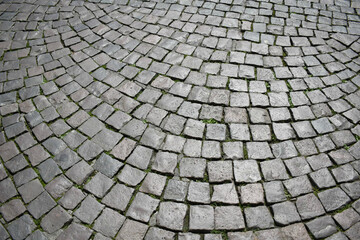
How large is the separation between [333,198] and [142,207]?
6.41 feet

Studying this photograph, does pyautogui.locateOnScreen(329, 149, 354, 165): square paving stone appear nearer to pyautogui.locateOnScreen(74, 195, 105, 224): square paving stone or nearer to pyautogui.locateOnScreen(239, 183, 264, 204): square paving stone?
pyautogui.locateOnScreen(239, 183, 264, 204): square paving stone

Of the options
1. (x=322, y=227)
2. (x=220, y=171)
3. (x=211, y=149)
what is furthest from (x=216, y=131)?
(x=322, y=227)

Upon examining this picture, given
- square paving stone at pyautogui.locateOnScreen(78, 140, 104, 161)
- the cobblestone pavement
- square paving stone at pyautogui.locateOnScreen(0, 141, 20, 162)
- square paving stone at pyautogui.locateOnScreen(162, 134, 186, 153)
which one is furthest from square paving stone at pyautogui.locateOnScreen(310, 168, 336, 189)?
square paving stone at pyautogui.locateOnScreen(0, 141, 20, 162)

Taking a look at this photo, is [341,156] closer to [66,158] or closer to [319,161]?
[319,161]

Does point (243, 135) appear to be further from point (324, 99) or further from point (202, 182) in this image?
point (324, 99)

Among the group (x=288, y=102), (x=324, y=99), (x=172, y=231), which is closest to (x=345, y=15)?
(x=324, y=99)

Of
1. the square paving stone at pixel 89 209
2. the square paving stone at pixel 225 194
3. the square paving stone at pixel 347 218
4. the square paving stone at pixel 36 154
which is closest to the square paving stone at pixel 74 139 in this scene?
the square paving stone at pixel 36 154

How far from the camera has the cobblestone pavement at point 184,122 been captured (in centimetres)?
249

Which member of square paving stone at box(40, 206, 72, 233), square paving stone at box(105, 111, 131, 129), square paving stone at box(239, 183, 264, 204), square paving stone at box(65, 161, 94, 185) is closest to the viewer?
square paving stone at box(40, 206, 72, 233)

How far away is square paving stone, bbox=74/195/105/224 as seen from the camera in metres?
2.50

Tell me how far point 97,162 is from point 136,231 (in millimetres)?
932

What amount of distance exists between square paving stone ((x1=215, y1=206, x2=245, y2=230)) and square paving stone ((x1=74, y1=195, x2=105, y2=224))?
118 centimetres

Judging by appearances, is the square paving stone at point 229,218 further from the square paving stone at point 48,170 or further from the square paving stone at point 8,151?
the square paving stone at point 8,151

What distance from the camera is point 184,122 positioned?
3.22m
